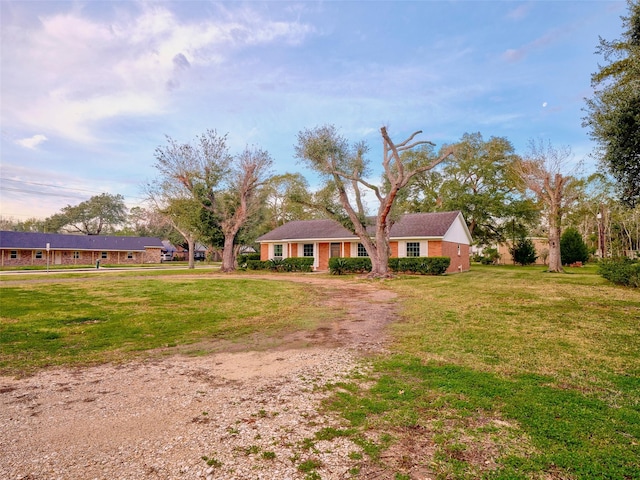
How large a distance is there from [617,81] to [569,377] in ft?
25.2

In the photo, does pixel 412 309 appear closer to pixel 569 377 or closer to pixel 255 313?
pixel 255 313

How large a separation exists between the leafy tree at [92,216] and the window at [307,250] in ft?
179

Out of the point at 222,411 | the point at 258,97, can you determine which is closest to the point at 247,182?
the point at 258,97

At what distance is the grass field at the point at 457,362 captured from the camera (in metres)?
2.68

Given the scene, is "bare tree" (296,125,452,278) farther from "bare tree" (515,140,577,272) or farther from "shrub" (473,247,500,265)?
"shrub" (473,247,500,265)

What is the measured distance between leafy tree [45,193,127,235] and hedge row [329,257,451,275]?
60511 mm

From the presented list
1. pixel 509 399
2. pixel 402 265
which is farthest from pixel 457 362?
pixel 402 265

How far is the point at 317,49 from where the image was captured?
47.6 feet

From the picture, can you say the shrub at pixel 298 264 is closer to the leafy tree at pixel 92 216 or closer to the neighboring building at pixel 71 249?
the neighboring building at pixel 71 249

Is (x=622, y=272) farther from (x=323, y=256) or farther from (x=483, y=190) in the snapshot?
(x=483, y=190)

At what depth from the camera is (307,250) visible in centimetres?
2947

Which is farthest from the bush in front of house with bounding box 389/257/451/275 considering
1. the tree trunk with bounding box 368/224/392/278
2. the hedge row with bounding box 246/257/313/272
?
the hedge row with bounding box 246/257/313/272

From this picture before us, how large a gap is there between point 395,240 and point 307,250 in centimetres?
798

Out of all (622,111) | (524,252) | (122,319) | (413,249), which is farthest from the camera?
(524,252)
